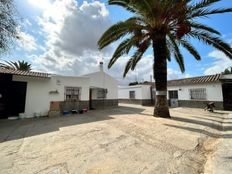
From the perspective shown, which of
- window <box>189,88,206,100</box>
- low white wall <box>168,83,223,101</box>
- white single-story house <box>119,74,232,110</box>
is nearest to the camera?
white single-story house <box>119,74,232,110</box>

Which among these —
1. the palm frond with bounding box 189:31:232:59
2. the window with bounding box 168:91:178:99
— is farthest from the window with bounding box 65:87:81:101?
the window with bounding box 168:91:178:99

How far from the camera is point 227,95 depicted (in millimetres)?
15555

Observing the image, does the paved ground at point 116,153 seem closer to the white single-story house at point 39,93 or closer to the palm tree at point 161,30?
the palm tree at point 161,30

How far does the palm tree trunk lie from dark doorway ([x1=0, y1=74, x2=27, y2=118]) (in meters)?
11.1

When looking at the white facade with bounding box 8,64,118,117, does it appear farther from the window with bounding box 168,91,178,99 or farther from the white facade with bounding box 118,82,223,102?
the window with bounding box 168,91,178,99

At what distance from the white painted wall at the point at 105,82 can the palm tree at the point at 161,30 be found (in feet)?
23.3

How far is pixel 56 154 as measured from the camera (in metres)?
4.52

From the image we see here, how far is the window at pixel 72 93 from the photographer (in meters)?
14.5

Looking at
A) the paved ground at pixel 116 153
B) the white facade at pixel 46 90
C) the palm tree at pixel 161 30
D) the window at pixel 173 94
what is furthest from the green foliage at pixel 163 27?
the window at pixel 173 94

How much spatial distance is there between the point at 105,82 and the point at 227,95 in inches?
556

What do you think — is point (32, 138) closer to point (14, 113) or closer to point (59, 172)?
point (59, 172)

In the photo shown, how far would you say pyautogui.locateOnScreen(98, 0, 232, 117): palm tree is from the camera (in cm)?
839

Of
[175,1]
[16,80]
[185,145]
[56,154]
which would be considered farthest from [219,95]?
[16,80]

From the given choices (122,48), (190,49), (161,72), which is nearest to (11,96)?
(122,48)
